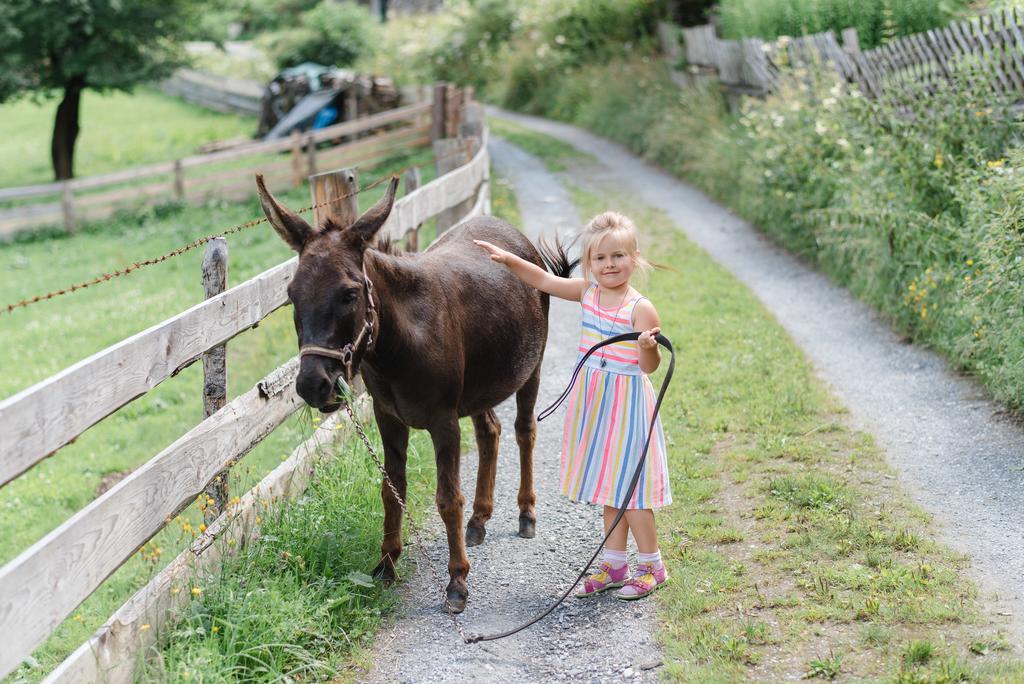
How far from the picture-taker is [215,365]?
5.03 metres

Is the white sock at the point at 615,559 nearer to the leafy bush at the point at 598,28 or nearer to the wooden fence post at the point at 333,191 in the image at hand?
the wooden fence post at the point at 333,191

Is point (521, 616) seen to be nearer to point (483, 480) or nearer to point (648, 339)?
point (483, 480)

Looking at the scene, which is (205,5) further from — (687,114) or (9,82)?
(687,114)

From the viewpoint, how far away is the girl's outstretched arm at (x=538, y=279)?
514cm

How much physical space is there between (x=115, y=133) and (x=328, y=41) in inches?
292

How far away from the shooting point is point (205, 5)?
82.6ft

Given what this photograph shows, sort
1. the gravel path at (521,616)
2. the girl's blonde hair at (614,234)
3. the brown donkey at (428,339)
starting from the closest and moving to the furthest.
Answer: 1. the brown donkey at (428,339)
2. the gravel path at (521,616)
3. the girl's blonde hair at (614,234)

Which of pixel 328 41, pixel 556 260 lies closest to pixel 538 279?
pixel 556 260

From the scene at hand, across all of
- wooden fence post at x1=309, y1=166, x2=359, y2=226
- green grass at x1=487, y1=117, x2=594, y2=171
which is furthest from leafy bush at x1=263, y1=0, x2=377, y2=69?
wooden fence post at x1=309, y1=166, x2=359, y2=226

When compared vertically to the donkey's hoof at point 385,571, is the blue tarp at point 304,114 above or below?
above

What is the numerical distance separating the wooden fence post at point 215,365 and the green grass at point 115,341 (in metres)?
0.22

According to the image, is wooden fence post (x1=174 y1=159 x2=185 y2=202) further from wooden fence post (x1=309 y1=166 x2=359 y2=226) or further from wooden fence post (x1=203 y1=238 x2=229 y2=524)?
wooden fence post (x1=203 y1=238 x2=229 y2=524)

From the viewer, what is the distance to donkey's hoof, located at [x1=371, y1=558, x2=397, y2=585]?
5262mm

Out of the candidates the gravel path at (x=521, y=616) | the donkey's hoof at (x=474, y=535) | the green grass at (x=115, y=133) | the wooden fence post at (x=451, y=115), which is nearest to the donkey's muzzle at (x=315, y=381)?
the gravel path at (x=521, y=616)
